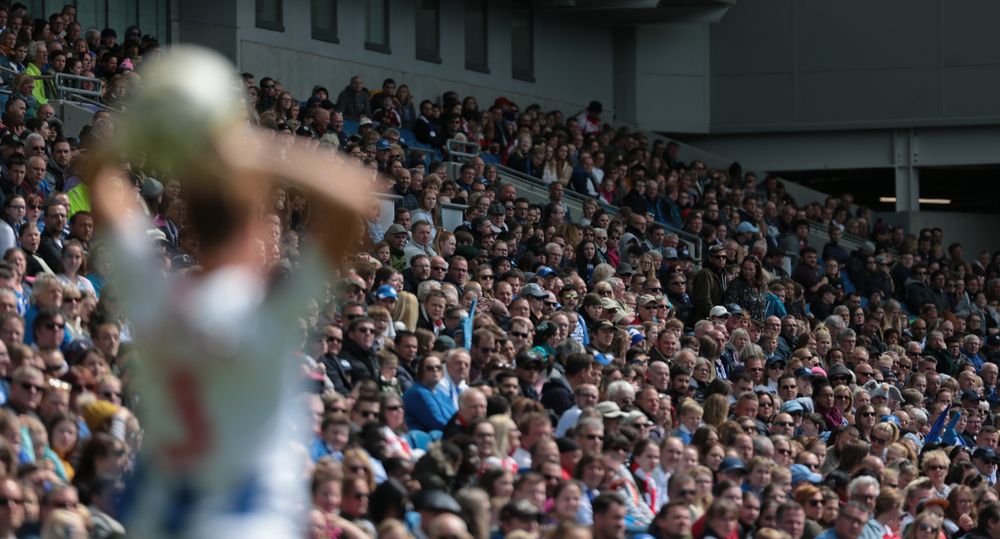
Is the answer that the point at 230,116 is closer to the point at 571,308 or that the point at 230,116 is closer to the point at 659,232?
the point at 571,308

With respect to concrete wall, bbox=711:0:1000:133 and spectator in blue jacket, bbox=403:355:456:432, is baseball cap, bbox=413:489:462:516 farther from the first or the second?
concrete wall, bbox=711:0:1000:133

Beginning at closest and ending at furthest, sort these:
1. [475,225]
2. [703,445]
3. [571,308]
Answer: [703,445] < [571,308] < [475,225]

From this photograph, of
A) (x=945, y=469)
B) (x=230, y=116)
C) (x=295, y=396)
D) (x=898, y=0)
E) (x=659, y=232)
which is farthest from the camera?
(x=898, y=0)

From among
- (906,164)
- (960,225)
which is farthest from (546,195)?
(960,225)

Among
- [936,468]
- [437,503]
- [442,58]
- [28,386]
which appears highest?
[442,58]

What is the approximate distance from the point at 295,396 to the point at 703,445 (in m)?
7.79

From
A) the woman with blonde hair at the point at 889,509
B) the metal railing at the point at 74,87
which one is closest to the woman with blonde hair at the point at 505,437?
the woman with blonde hair at the point at 889,509

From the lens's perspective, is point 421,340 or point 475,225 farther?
point 475,225

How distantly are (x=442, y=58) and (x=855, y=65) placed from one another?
7370mm

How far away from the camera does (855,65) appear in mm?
28141

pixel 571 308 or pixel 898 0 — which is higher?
pixel 898 0

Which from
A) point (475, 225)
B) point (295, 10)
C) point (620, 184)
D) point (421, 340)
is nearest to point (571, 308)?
point (475, 225)

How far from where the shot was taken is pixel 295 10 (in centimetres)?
2283

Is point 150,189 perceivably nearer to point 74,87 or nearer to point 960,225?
point 74,87
